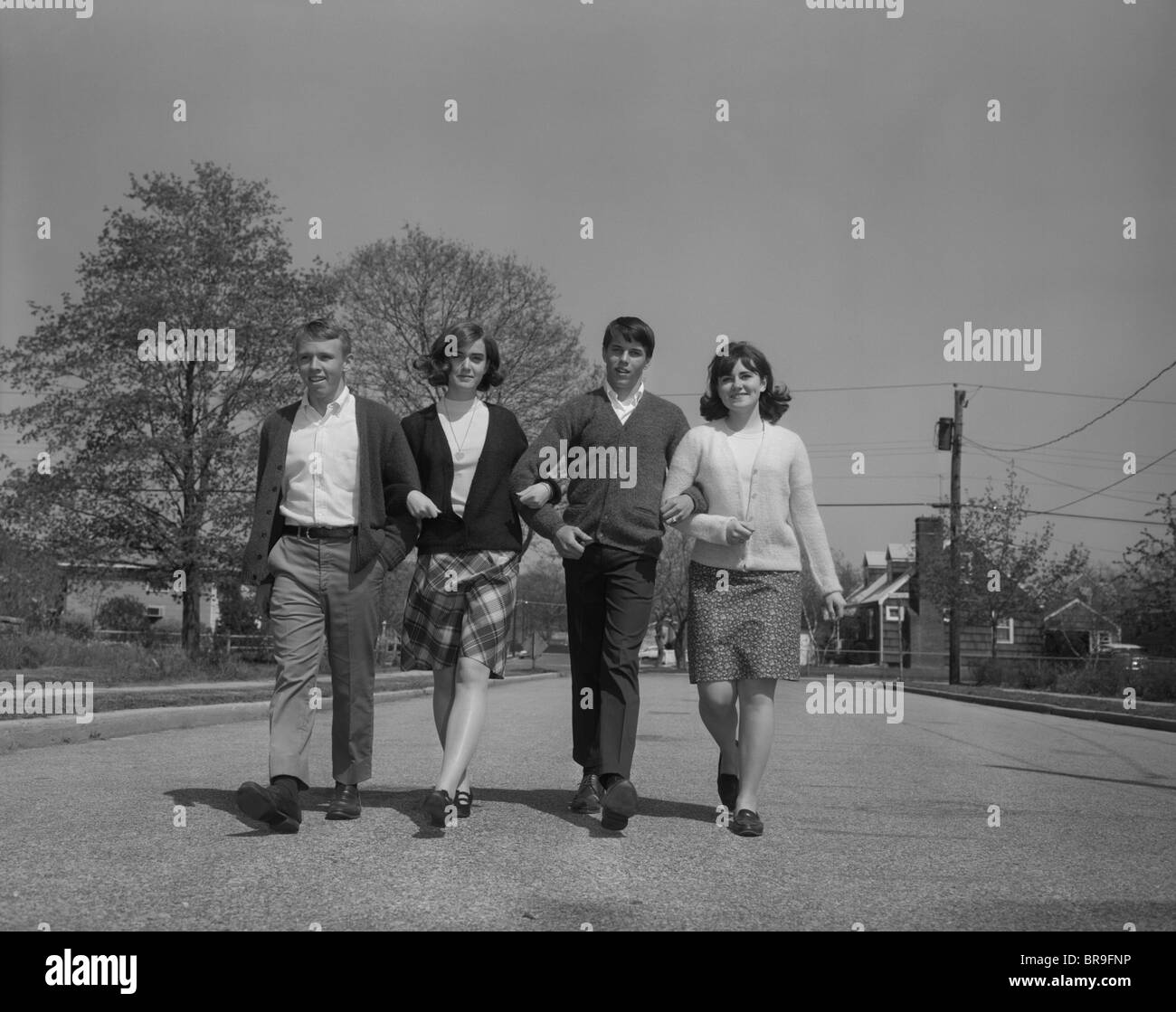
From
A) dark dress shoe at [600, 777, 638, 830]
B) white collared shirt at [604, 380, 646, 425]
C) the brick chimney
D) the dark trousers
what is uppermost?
white collared shirt at [604, 380, 646, 425]

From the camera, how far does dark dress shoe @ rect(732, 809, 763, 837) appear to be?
192 inches

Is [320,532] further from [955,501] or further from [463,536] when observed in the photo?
[955,501]

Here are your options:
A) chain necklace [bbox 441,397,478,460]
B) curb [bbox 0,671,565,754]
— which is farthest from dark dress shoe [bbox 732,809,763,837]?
curb [bbox 0,671,565,754]

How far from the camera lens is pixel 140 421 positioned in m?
27.6

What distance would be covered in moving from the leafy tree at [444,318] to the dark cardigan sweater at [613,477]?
83.9 feet

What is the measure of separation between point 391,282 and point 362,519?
2749 centimetres

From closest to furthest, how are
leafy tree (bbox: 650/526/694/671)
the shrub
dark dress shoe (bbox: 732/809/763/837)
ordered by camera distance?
dark dress shoe (bbox: 732/809/763/837), the shrub, leafy tree (bbox: 650/526/694/671)

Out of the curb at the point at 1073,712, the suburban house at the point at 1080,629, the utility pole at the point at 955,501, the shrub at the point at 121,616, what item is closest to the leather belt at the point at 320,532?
the curb at the point at 1073,712

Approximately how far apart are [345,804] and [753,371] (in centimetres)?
249

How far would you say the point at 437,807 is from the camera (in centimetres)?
462

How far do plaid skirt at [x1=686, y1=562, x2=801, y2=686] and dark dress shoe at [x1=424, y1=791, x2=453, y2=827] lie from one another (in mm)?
1163

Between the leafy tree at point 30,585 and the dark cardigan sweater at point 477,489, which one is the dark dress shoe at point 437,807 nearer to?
the dark cardigan sweater at point 477,489

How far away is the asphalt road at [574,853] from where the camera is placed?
349cm

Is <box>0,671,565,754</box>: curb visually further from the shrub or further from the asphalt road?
the shrub
